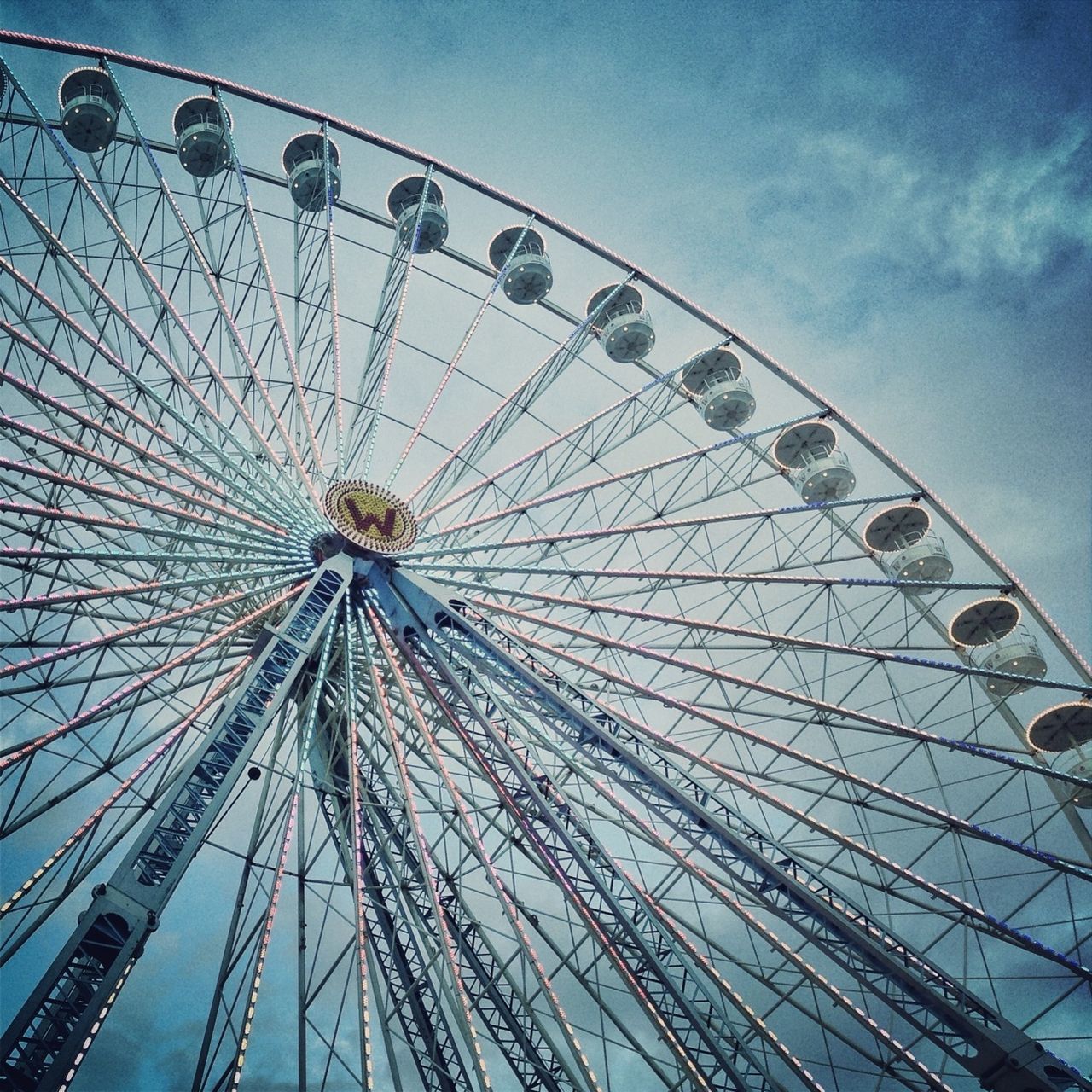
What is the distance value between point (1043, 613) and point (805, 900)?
9438 mm

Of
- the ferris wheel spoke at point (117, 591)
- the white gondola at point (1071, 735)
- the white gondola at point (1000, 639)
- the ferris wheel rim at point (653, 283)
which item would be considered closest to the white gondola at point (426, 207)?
the ferris wheel rim at point (653, 283)

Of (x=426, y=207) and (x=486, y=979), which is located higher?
(x=426, y=207)

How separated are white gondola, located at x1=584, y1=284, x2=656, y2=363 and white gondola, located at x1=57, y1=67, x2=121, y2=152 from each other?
10.6 metres

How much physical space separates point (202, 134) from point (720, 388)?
12169 millimetres

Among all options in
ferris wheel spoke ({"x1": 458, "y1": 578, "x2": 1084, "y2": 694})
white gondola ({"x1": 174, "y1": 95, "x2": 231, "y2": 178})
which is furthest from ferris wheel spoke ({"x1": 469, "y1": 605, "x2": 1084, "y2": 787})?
white gondola ({"x1": 174, "y1": 95, "x2": 231, "y2": 178})

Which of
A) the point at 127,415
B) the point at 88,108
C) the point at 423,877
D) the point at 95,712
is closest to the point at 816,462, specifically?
the point at 423,877

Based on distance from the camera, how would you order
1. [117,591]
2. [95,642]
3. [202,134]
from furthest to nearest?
[202,134] → [117,591] → [95,642]

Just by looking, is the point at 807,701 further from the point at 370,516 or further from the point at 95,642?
the point at 95,642

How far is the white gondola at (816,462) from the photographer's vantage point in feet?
66.6

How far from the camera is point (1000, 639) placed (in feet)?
63.0

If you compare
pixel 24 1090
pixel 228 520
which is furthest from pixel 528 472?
→ pixel 24 1090

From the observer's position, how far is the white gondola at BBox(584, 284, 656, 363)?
2108 centimetres

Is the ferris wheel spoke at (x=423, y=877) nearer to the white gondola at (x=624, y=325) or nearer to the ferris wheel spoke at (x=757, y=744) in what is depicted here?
the ferris wheel spoke at (x=757, y=744)

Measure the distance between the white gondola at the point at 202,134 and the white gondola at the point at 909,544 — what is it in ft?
51.6
